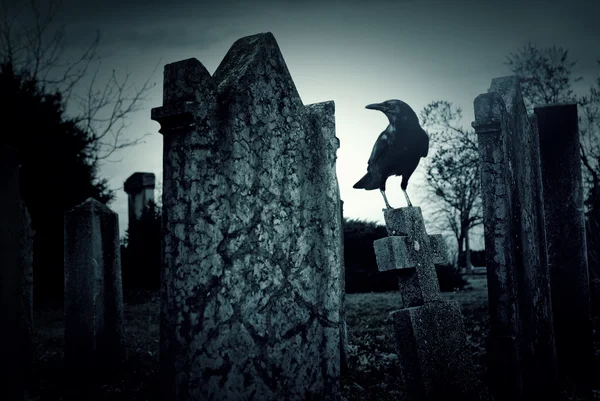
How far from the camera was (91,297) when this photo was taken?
209 inches

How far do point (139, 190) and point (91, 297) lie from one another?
1377 centimetres

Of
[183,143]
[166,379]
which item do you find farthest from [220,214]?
[166,379]

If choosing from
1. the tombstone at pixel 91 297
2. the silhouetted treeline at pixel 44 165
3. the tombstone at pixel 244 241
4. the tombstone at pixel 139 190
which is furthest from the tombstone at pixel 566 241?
the tombstone at pixel 139 190

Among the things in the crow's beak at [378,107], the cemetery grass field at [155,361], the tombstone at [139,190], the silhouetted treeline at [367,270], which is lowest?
the cemetery grass field at [155,361]

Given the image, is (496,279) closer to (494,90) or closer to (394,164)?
(394,164)

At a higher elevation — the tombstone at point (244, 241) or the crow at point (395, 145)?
the crow at point (395, 145)

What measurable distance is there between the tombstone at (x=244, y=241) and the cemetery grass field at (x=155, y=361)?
226cm

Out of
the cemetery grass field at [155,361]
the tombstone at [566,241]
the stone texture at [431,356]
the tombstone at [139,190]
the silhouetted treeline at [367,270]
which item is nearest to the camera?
the stone texture at [431,356]

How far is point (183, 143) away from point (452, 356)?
118 inches

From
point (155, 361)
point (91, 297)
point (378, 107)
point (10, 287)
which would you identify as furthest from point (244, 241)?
point (155, 361)

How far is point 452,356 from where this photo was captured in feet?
12.5

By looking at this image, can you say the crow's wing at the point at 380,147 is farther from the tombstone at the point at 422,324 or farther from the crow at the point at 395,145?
the tombstone at the point at 422,324

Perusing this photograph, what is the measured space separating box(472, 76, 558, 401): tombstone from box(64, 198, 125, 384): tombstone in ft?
13.8

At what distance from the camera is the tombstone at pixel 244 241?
73.8 inches
